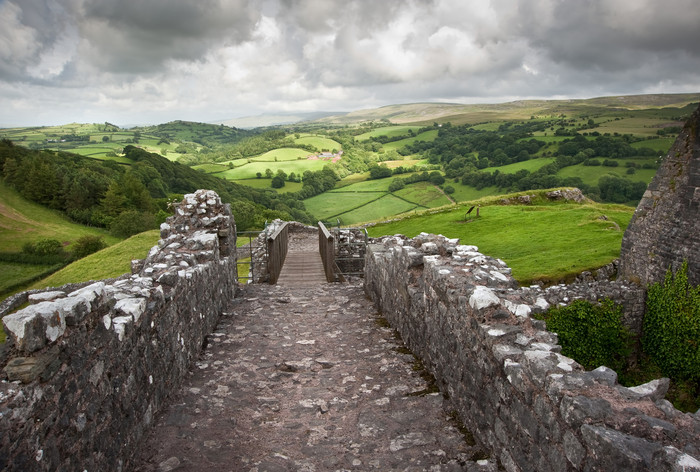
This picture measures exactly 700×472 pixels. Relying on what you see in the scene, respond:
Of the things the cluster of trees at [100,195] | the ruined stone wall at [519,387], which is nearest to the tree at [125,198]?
the cluster of trees at [100,195]

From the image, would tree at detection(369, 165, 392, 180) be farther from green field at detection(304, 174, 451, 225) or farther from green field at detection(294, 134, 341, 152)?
green field at detection(294, 134, 341, 152)

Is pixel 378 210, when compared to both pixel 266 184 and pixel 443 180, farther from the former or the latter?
pixel 266 184

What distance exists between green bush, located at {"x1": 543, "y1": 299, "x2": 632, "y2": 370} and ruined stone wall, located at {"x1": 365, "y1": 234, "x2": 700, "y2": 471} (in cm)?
814

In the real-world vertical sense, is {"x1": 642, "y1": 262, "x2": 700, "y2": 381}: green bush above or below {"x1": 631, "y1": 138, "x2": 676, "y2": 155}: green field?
below

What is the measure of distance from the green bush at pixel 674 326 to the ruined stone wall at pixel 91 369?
14.4 metres

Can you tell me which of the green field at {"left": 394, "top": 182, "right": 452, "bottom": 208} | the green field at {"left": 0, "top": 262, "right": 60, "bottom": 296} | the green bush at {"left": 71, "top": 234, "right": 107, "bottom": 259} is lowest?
the green field at {"left": 0, "top": 262, "right": 60, "bottom": 296}

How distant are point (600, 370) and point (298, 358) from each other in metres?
4.73

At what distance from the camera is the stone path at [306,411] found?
4.07 metres

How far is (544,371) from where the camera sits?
3.22m

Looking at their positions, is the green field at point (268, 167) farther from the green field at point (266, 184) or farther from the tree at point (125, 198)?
the tree at point (125, 198)

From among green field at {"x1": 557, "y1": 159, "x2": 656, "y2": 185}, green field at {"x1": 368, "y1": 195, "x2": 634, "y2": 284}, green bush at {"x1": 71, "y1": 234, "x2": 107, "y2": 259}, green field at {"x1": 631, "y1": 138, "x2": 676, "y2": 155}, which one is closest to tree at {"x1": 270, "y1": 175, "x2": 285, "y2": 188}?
green bush at {"x1": 71, "y1": 234, "x2": 107, "y2": 259}

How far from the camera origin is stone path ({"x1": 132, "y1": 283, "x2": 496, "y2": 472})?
13.4 ft

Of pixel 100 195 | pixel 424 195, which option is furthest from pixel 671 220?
pixel 100 195

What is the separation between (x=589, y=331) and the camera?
13172mm
